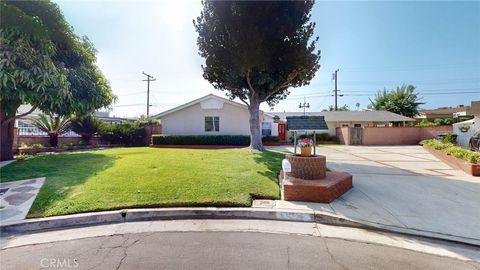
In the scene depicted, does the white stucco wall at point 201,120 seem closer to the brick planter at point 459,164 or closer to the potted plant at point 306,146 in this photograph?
the brick planter at point 459,164

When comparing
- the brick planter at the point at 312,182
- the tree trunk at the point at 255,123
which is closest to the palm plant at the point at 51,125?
the tree trunk at the point at 255,123

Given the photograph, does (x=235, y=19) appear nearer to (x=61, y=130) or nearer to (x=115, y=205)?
(x=115, y=205)

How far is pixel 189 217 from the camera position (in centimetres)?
471

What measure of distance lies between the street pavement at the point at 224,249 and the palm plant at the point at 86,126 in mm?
15762

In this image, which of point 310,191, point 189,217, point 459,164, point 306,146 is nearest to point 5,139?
point 189,217

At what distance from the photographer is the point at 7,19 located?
7531 millimetres

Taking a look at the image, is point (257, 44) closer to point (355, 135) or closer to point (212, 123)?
point (212, 123)

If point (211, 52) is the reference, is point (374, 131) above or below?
below

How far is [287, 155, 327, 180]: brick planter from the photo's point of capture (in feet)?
20.3

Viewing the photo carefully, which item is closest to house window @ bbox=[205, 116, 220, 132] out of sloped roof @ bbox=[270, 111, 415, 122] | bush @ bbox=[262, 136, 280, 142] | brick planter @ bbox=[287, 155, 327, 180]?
bush @ bbox=[262, 136, 280, 142]

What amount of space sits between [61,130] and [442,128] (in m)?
31.7

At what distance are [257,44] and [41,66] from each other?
329 inches

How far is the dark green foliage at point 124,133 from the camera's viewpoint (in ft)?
62.2

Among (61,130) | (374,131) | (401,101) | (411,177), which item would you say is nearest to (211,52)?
(411,177)
